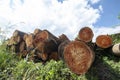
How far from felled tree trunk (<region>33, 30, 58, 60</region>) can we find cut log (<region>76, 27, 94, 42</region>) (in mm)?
596

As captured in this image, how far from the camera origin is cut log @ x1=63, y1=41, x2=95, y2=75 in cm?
472

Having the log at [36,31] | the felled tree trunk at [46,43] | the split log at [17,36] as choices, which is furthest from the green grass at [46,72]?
the split log at [17,36]

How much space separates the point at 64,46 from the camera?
18.8 ft

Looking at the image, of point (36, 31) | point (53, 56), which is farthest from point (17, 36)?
point (53, 56)

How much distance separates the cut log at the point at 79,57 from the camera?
4719mm

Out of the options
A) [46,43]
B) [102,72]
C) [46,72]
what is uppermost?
[46,43]

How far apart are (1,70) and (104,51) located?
9.13ft

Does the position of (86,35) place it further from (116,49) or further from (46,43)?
(46,43)

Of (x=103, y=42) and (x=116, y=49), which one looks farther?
(x=103, y=42)

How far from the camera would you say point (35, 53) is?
20.4 feet

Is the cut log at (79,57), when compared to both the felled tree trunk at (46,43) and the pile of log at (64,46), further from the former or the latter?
the felled tree trunk at (46,43)

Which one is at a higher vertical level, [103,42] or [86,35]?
[86,35]

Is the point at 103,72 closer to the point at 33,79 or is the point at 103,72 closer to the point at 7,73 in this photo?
the point at 33,79

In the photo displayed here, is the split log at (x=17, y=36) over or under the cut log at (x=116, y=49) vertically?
over
